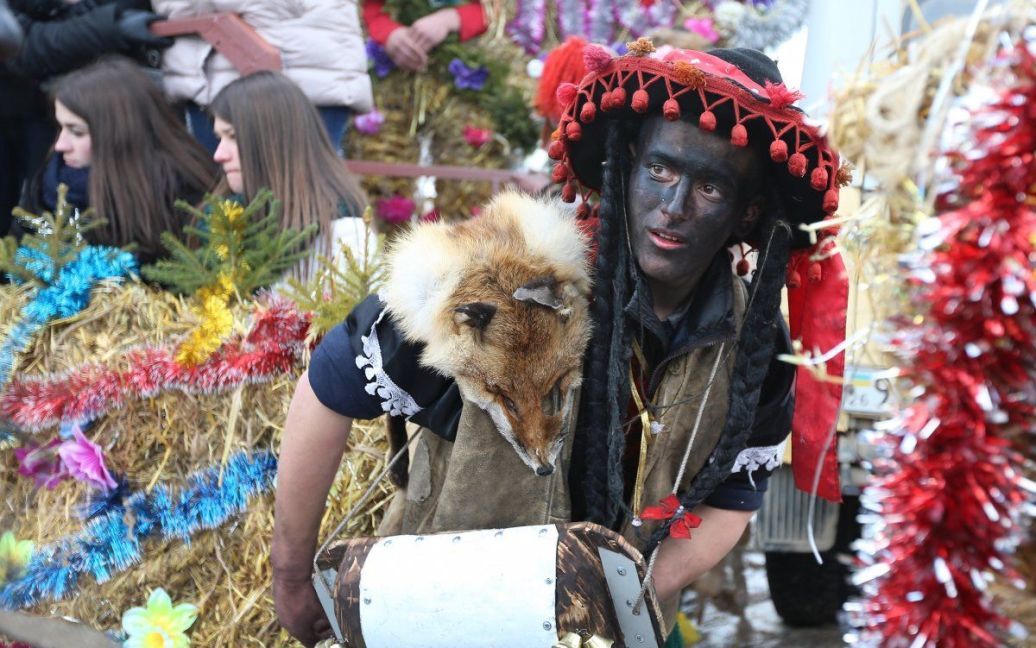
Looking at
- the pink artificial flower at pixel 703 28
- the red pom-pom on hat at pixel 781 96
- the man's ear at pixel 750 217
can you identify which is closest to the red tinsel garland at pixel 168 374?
the man's ear at pixel 750 217

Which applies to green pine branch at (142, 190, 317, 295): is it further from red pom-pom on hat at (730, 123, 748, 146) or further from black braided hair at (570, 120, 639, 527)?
red pom-pom on hat at (730, 123, 748, 146)

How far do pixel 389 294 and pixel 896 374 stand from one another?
117 centimetres

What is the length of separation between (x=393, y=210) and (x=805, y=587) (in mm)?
3129

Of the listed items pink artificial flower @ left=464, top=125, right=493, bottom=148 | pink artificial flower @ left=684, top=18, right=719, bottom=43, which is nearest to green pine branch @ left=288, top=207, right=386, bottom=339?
pink artificial flower @ left=464, top=125, right=493, bottom=148

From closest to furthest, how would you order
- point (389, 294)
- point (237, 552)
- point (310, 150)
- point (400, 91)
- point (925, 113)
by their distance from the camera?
point (925, 113)
point (389, 294)
point (237, 552)
point (310, 150)
point (400, 91)

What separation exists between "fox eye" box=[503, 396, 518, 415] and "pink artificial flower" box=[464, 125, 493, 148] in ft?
15.2

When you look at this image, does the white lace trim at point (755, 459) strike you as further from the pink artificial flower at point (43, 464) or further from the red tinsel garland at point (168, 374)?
the pink artificial flower at point (43, 464)

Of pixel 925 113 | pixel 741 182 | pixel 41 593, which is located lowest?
pixel 41 593

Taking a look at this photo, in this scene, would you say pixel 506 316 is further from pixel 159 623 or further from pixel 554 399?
pixel 159 623

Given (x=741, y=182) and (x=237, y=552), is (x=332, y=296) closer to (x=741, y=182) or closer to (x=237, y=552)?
(x=237, y=552)

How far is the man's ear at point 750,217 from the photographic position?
99.0 inches

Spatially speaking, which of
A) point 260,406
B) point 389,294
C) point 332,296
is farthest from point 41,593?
point 389,294

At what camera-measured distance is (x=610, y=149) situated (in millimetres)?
2488

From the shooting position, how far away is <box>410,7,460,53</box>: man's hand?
621cm
